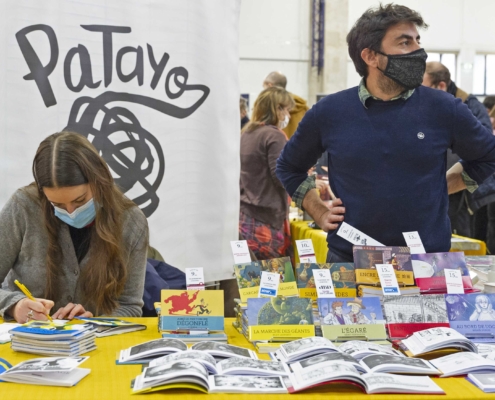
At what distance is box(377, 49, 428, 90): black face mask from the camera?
2.38 m

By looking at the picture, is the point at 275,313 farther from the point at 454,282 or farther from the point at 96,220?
the point at 96,220


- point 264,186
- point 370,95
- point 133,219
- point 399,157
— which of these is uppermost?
point 370,95

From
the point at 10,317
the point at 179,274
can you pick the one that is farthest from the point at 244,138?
the point at 10,317

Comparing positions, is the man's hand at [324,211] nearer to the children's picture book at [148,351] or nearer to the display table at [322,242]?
the children's picture book at [148,351]

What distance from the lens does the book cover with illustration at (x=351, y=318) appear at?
6.18 ft

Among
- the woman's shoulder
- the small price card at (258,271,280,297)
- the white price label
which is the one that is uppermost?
the woman's shoulder

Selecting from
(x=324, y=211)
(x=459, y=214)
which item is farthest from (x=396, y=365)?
(x=459, y=214)

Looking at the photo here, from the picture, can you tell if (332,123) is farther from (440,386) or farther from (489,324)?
(440,386)

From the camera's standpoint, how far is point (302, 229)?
5.02 meters

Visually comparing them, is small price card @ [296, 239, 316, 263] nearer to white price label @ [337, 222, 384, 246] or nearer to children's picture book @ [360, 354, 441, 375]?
white price label @ [337, 222, 384, 246]

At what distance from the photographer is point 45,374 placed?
5.25ft

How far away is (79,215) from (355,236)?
3.03 feet

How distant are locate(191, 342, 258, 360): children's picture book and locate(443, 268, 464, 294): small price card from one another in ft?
2.02

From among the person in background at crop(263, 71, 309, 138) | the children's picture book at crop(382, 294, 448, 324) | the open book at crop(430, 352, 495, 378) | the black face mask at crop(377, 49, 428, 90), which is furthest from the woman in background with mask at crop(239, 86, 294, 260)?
the open book at crop(430, 352, 495, 378)
